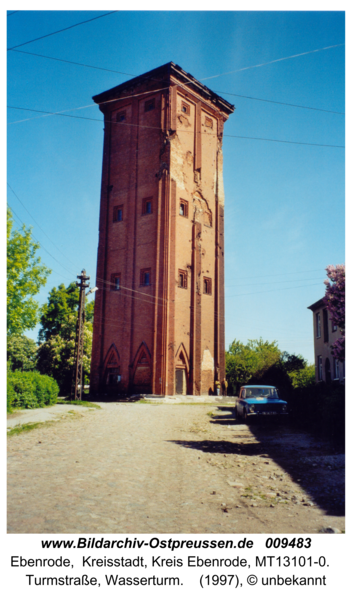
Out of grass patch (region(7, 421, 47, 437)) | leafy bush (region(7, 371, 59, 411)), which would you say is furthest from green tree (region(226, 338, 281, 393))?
grass patch (region(7, 421, 47, 437))

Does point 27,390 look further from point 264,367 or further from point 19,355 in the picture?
point 19,355

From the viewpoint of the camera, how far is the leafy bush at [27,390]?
17578 mm

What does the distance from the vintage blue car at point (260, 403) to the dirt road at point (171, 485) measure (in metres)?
3.20

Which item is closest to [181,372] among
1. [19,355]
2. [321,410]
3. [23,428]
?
[321,410]

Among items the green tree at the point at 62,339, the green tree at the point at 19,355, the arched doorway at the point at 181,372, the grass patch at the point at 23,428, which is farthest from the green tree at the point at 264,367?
the green tree at the point at 19,355

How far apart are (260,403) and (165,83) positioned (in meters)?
34.2

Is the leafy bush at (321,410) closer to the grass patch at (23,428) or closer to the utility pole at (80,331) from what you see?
the grass patch at (23,428)
